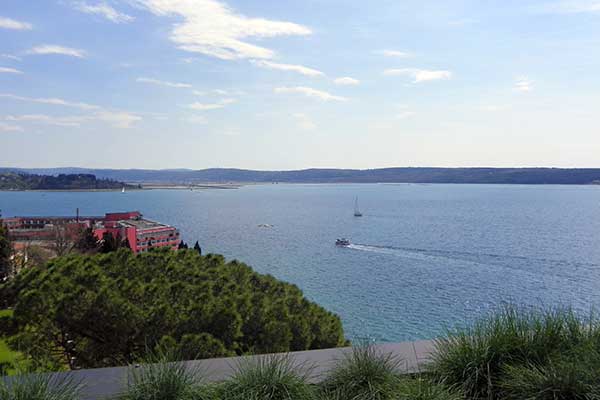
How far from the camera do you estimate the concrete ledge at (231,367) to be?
135 inches

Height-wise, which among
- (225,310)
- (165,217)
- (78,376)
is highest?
(78,376)

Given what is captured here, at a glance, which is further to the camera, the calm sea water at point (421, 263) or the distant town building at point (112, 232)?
the distant town building at point (112, 232)

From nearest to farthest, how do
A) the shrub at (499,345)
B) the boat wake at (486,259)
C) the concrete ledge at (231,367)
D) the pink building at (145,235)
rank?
the concrete ledge at (231,367), the shrub at (499,345), the boat wake at (486,259), the pink building at (145,235)

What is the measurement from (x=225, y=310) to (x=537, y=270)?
30.3 m

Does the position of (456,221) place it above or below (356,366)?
below

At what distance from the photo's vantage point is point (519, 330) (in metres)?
4.05

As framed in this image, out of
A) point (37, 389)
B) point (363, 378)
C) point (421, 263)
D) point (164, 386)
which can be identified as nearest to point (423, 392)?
point (363, 378)

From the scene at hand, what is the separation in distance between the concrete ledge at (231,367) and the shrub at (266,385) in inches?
9.0

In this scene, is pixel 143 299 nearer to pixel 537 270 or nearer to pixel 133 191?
pixel 537 270

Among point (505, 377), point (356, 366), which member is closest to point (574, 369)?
point (505, 377)

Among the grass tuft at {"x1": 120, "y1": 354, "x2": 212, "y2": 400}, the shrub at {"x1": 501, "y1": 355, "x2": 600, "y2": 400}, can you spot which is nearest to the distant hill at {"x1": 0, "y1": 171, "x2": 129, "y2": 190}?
the grass tuft at {"x1": 120, "y1": 354, "x2": 212, "y2": 400}

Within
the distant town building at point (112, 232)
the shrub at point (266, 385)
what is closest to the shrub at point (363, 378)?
the shrub at point (266, 385)

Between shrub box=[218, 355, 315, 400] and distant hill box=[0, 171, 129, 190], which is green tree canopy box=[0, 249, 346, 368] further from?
distant hill box=[0, 171, 129, 190]

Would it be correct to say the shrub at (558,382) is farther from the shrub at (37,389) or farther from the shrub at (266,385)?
the shrub at (37,389)
